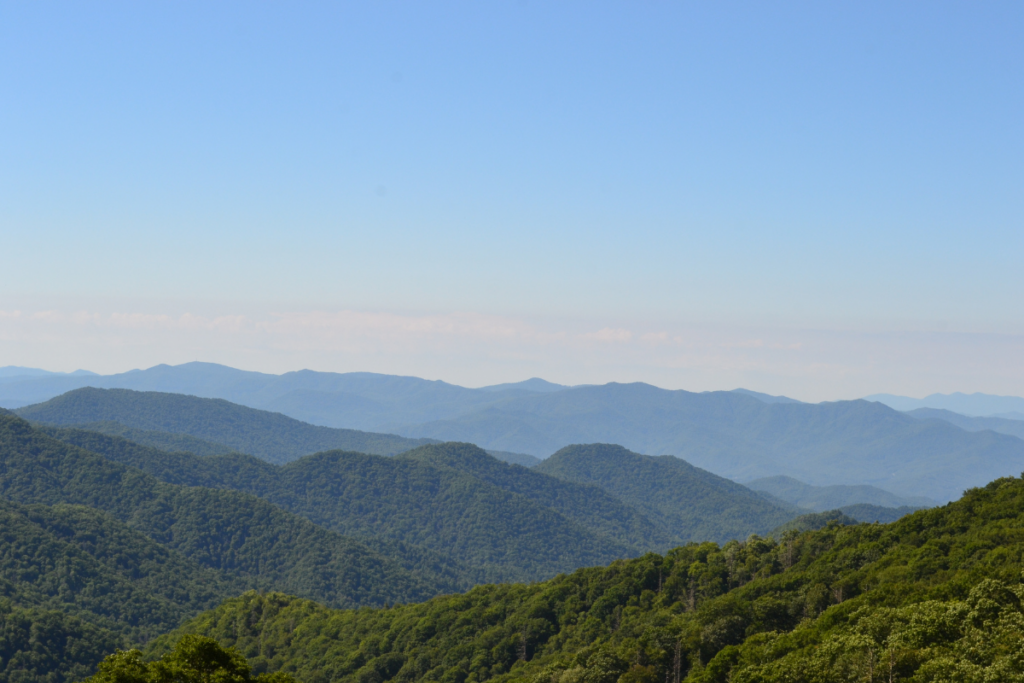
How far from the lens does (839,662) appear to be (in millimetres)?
67625

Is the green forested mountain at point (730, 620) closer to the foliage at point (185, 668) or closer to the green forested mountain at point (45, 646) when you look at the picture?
the green forested mountain at point (45, 646)

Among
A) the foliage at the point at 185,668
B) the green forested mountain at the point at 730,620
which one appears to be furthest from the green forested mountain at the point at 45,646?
the foliage at the point at 185,668

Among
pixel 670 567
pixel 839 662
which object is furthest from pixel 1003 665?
pixel 670 567

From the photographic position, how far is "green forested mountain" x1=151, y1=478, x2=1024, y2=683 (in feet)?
225

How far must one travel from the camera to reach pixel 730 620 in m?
95.1

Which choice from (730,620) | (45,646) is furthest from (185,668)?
(45,646)

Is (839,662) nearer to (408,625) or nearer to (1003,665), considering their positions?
(1003,665)

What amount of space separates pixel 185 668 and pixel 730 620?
70.7 meters

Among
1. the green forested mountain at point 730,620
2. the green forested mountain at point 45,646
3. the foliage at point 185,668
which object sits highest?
the foliage at point 185,668

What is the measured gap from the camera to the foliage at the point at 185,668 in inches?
1731

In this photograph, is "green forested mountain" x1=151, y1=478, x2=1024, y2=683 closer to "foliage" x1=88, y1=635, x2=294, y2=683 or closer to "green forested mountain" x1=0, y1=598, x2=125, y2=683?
"green forested mountain" x1=0, y1=598, x2=125, y2=683

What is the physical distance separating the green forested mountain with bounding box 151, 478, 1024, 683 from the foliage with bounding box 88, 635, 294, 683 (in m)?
48.9

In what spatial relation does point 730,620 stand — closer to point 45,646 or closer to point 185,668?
point 185,668

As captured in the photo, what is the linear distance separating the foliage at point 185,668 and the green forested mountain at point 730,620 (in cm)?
4889
